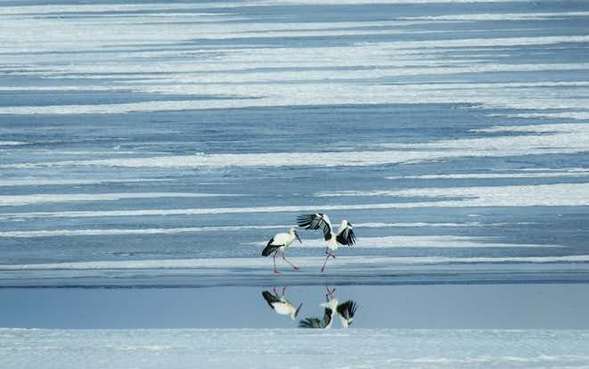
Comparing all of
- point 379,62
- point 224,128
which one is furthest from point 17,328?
point 379,62

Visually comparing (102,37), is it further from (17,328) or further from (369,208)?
(17,328)

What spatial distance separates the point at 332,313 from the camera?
436 cm

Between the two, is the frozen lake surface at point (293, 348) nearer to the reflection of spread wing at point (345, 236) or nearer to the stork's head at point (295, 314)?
the stork's head at point (295, 314)

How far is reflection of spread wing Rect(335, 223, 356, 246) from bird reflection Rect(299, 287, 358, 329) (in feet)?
1.55

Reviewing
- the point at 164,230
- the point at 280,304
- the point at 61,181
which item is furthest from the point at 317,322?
the point at 61,181

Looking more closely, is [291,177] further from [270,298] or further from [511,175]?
[270,298]

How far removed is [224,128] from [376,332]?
3276 mm

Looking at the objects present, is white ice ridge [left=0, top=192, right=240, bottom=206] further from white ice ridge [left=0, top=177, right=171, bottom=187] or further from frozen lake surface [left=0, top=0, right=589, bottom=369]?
white ice ridge [left=0, top=177, right=171, bottom=187]

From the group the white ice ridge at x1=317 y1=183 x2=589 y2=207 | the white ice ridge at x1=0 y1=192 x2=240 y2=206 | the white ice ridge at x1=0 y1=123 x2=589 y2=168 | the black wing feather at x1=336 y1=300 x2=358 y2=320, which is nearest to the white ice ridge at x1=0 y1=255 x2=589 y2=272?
the black wing feather at x1=336 y1=300 x2=358 y2=320

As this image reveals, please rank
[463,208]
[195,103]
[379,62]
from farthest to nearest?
[379,62], [195,103], [463,208]

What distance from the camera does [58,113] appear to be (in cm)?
766

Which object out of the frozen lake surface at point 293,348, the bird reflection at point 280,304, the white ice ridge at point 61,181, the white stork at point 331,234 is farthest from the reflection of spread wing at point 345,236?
the white ice ridge at point 61,181

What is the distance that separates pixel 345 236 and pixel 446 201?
994 millimetres

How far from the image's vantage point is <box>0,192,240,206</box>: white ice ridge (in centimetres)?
611
